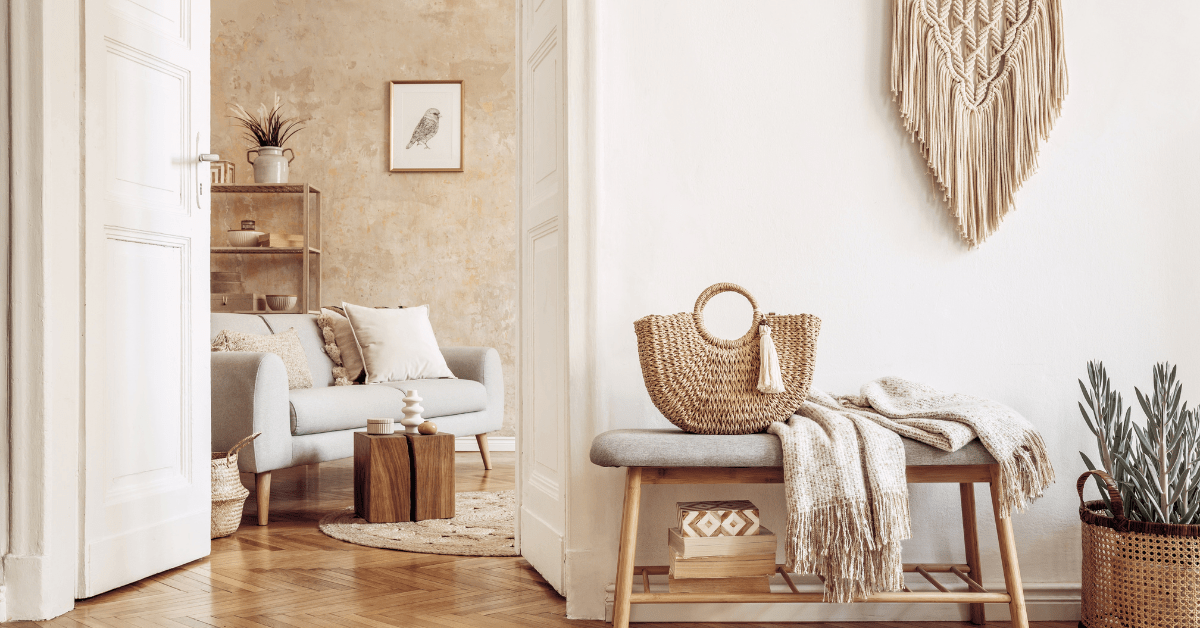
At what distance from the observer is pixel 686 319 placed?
183cm

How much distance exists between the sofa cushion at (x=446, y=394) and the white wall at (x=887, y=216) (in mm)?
2129

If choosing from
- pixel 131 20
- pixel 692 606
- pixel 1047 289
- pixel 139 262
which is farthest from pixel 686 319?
pixel 131 20

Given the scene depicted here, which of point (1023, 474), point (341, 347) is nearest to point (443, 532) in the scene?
point (341, 347)

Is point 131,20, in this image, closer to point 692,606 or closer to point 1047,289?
point 692,606

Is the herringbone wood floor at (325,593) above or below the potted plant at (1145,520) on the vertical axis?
below

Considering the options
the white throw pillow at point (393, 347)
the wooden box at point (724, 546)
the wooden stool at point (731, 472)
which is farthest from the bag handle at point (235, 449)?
the wooden box at point (724, 546)

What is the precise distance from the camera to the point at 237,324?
12.8ft

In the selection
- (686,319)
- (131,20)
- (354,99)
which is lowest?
(686,319)

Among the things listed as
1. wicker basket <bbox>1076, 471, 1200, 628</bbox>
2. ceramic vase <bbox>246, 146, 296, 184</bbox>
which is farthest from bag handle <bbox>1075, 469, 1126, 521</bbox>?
ceramic vase <bbox>246, 146, 296, 184</bbox>

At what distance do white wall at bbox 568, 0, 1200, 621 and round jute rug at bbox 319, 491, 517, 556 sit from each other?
941 millimetres

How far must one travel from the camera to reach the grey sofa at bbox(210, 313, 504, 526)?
10.3ft

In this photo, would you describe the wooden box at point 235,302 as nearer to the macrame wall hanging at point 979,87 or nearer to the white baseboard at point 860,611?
the white baseboard at point 860,611

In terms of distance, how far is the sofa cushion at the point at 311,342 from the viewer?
4133 mm

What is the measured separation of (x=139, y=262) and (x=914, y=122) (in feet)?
6.90
